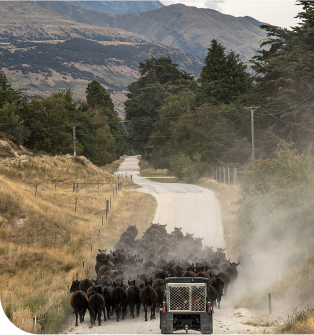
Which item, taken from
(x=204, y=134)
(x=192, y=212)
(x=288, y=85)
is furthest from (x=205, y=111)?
(x=192, y=212)

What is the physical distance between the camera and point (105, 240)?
26734mm

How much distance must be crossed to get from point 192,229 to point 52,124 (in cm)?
6064

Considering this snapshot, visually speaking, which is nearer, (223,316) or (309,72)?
(223,316)

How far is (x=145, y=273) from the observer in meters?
17.1

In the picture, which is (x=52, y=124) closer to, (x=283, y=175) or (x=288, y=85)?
(x=288, y=85)

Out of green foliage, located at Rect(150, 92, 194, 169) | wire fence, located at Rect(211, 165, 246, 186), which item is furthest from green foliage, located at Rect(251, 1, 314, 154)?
green foliage, located at Rect(150, 92, 194, 169)

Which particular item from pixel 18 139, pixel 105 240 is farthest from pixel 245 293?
pixel 18 139

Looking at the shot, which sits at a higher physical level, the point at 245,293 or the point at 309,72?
the point at 309,72

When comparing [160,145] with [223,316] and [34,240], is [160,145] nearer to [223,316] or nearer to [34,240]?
[34,240]

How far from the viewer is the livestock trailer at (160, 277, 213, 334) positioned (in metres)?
10.6

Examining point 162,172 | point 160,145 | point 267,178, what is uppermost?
point 267,178

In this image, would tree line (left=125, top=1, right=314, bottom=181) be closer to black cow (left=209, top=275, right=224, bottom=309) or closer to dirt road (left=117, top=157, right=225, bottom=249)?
dirt road (left=117, top=157, right=225, bottom=249)

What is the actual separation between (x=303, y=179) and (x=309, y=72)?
32.8 metres

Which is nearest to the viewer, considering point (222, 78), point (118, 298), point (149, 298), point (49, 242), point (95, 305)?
point (95, 305)
